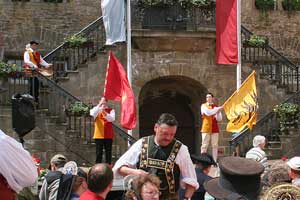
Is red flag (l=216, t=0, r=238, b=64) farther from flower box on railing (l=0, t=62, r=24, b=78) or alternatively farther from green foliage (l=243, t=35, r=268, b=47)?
flower box on railing (l=0, t=62, r=24, b=78)

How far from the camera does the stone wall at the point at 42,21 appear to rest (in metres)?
21.6

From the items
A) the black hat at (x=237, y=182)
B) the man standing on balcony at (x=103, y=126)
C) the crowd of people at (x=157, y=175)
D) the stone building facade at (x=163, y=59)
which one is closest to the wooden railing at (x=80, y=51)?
the stone building facade at (x=163, y=59)

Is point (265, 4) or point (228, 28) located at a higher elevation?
point (265, 4)

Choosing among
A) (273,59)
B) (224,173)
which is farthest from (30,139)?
(224,173)

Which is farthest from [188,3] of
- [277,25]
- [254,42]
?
[277,25]

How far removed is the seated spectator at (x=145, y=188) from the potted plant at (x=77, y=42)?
1435 centimetres

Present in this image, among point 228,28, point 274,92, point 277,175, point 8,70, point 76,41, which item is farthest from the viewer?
point 274,92

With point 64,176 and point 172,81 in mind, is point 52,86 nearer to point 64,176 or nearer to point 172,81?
point 172,81

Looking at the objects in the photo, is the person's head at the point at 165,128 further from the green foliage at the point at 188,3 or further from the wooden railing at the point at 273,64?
the wooden railing at the point at 273,64

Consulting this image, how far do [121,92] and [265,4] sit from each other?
386 inches

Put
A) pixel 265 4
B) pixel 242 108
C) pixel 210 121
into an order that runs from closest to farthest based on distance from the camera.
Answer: pixel 242 108 < pixel 210 121 < pixel 265 4

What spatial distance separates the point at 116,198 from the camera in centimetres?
718

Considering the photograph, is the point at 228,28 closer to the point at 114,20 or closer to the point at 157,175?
the point at 114,20

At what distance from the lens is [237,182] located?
14.2 feet
